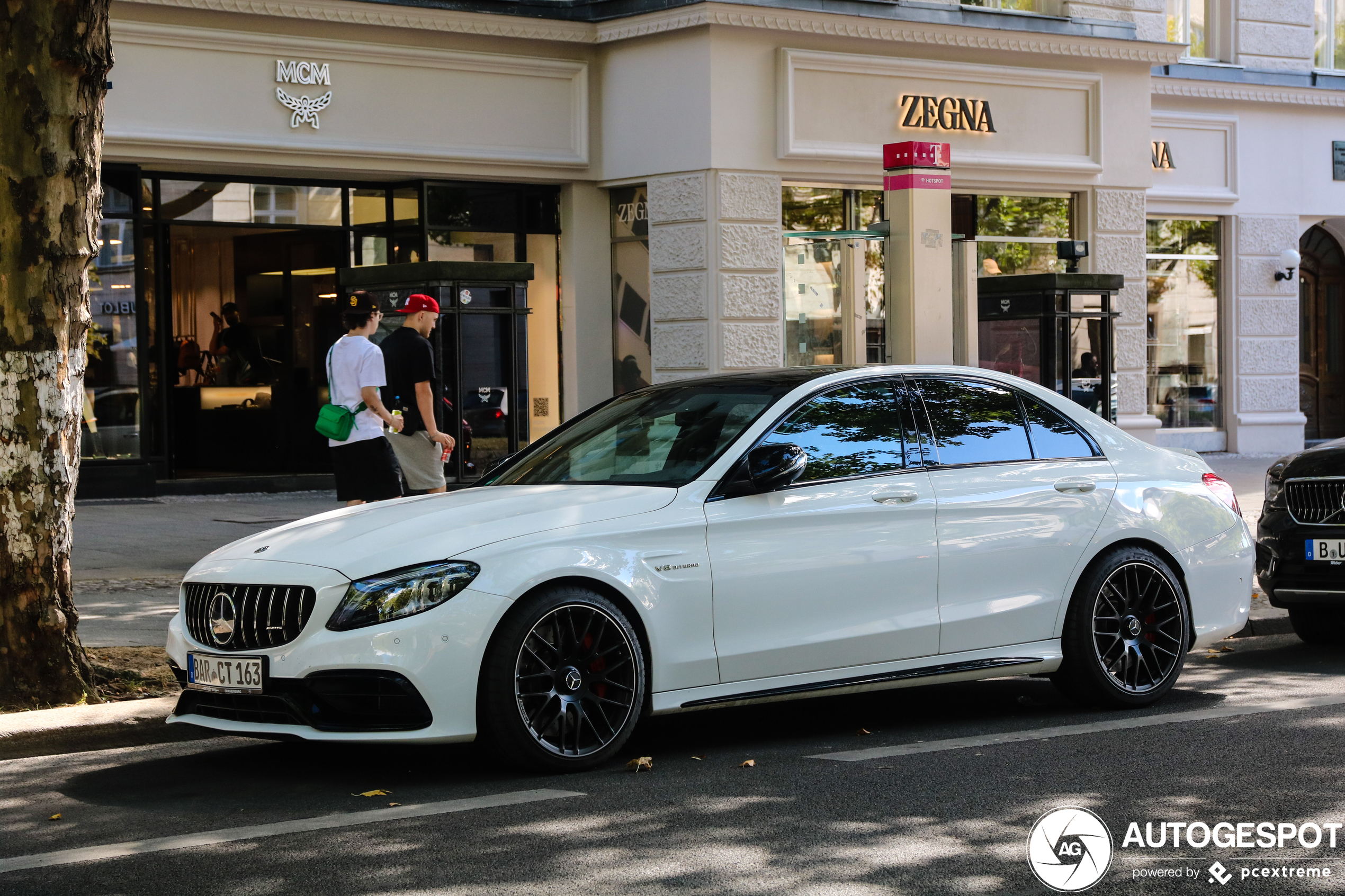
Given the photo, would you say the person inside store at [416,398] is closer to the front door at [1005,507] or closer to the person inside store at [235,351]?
the front door at [1005,507]

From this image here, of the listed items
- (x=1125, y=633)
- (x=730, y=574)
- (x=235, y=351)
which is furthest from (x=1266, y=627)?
(x=235, y=351)

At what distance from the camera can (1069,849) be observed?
4926 mm

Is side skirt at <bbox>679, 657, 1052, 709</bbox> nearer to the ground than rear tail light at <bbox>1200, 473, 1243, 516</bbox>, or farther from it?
nearer to the ground

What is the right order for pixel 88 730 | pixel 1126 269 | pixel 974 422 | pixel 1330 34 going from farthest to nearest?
1. pixel 1330 34
2. pixel 1126 269
3. pixel 974 422
4. pixel 88 730

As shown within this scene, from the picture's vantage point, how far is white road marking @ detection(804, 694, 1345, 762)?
644 centimetres

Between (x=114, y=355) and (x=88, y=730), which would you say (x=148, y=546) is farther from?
(x=88, y=730)

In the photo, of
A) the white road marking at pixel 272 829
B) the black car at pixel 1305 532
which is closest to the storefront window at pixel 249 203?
the black car at pixel 1305 532

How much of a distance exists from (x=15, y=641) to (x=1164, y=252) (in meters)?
18.4

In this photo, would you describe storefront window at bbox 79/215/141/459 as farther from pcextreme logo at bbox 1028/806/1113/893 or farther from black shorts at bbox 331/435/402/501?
pcextreme logo at bbox 1028/806/1113/893

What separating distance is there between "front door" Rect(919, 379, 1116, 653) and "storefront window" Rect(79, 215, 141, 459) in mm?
11456

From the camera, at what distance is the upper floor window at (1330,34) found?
933 inches

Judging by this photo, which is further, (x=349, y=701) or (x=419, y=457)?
(x=419, y=457)

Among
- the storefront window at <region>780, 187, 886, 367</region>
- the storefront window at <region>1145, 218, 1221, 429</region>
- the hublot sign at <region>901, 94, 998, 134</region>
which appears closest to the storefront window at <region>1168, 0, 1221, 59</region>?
the storefront window at <region>1145, 218, 1221, 429</region>

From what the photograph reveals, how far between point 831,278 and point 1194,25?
7719 millimetres
